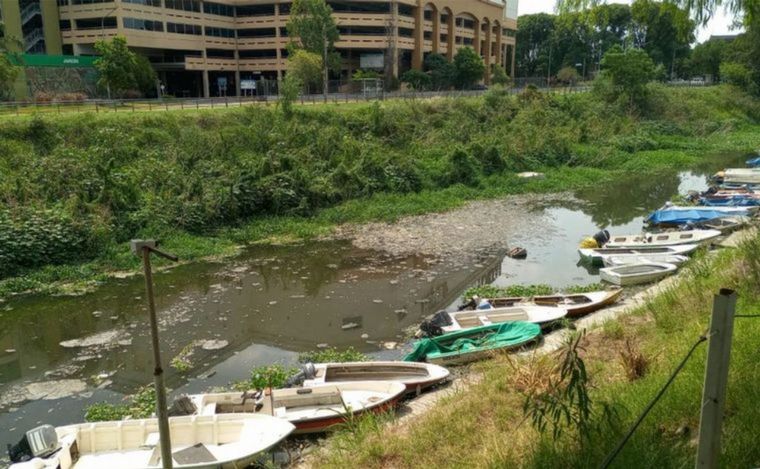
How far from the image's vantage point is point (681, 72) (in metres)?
86.4

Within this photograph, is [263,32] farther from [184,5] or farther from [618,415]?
[618,415]

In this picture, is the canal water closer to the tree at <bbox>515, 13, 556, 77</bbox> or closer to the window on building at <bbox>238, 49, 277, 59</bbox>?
the window on building at <bbox>238, 49, 277, 59</bbox>

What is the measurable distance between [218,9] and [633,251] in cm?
5885

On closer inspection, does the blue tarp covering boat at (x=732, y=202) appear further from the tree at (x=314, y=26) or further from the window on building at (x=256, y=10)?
the window on building at (x=256, y=10)

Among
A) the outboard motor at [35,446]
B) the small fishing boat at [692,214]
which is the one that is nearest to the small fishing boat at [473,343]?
the outboard motor at [35,446]

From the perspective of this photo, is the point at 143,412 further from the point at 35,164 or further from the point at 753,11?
the point at 35,164

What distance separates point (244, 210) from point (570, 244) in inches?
491

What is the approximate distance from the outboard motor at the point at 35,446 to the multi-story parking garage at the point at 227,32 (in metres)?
53.2

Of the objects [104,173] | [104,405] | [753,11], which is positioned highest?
[753,11]

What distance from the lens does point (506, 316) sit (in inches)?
553

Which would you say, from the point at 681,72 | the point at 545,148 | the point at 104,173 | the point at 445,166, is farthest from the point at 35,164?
the point at 681,72

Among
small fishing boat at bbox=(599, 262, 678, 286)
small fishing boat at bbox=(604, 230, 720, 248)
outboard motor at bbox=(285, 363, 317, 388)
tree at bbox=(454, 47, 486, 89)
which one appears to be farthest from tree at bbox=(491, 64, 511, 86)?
outboard motor at bbox=(285, 363, 317, 388)

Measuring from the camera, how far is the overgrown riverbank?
1956cm

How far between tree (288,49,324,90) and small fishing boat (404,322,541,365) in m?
38.1
